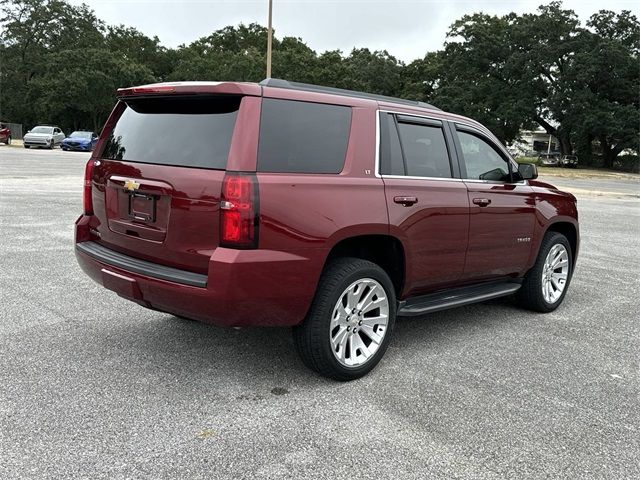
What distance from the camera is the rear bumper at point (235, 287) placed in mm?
3268

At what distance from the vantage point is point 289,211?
3387mm

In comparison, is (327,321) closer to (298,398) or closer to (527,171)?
(298,398)

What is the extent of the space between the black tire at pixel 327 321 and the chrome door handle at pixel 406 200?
0.48m

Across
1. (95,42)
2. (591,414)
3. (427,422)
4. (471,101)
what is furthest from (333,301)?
(95,42)

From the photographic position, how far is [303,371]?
3996mm

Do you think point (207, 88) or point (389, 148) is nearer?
point (207, 88)

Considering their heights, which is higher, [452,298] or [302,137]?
[302,137]

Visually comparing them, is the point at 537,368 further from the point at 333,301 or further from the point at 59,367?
the point at 59,367

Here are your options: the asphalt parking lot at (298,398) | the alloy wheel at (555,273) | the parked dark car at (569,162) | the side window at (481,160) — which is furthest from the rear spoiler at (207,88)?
the parked dark car at (569,162)

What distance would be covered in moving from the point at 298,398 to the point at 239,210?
3.99ft

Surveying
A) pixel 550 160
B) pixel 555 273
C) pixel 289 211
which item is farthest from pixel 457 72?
pixel 289 211

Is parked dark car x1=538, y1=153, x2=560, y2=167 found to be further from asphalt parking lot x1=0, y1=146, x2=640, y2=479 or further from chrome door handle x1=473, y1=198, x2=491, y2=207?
chrome door handle x1=473, y1=198, x2=491, y2=207

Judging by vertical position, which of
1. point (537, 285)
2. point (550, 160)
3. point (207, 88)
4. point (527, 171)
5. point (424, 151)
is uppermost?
point (550, 160)

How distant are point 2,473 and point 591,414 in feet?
10.4
